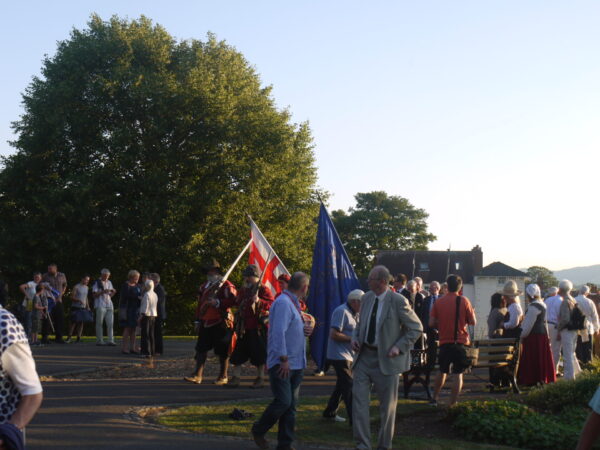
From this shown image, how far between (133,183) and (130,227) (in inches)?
76.9

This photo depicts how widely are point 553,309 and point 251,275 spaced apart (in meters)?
7.57

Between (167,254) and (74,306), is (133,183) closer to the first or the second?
(167,254)

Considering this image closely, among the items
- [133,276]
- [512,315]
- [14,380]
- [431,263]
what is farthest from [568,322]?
[431,263]

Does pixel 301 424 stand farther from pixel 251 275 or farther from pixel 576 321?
pixel 576 321

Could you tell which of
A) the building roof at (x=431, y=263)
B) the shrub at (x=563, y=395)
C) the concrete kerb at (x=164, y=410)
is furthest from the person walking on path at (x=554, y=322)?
the building roof at (x=431, y=263)

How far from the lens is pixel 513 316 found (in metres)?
15.9

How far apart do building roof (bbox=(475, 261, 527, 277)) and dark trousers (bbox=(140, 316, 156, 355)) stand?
76.9 meters

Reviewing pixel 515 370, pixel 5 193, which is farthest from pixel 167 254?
pixel 515 370

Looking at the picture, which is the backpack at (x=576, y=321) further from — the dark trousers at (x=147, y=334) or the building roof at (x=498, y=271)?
the building roof at (x=498, y=271)

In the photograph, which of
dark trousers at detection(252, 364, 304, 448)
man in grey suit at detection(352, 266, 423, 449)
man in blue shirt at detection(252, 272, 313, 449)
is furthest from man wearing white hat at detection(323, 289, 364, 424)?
dark trousers at detection(252, 364, 304, 448)

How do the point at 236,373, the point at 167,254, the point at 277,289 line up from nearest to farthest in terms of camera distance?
1. the point at 236,373
2. the point at 277,289
3. the point at 167,254

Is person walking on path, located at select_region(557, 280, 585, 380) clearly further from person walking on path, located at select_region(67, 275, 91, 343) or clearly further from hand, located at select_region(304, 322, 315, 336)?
person walking on path, located at select_region(67, 275, 91, 343)

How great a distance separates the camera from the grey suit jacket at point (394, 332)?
9047 mm

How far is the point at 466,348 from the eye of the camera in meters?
12.6
